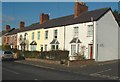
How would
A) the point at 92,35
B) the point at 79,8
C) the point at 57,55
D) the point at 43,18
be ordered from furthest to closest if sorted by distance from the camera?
the point at 43,18
the point at 79,8
the point at 57,55
the point at 92,35

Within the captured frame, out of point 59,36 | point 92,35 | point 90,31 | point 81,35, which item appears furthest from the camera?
point 59,36

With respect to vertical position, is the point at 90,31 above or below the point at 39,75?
above

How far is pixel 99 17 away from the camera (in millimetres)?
31922

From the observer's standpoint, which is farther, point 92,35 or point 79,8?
point 79,8

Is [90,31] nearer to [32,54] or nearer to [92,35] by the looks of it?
[92,35]

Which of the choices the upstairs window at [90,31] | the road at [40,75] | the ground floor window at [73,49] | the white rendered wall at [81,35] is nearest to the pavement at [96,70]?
the road at [40,75]

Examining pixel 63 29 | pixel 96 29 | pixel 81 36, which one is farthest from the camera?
pixel 63 29

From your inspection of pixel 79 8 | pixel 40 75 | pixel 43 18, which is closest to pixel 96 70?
pixel 40 75

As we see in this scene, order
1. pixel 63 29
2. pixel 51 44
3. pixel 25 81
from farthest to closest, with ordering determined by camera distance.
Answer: pixel 51 44 → pixel 63 29 → pixel 25 81

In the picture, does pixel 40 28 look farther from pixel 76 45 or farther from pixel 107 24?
pixel 107 24

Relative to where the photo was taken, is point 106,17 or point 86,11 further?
point 86,11

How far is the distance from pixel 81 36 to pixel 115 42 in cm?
502

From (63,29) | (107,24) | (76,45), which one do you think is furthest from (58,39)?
(107,24)

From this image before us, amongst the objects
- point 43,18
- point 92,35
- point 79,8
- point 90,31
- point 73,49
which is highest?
point 43,18
